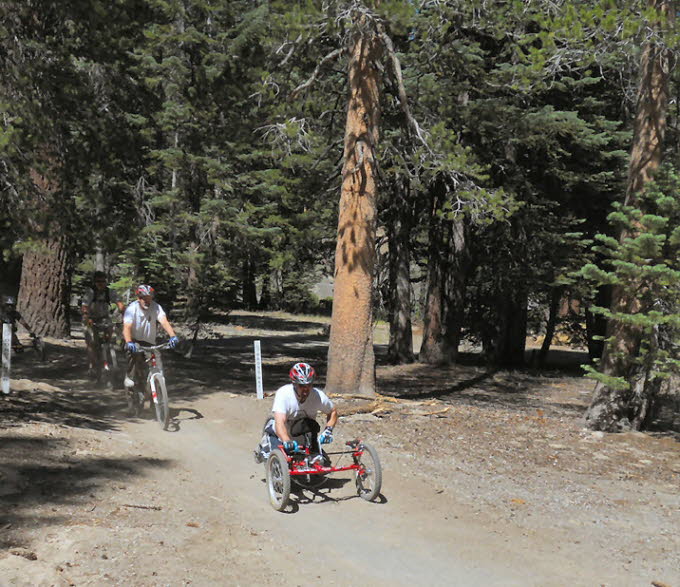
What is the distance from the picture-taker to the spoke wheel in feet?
24.2

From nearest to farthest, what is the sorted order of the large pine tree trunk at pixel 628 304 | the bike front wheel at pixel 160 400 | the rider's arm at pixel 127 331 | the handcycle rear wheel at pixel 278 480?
the handcycle rear wheel at pixel 278 480 → the bike front wheel at pixel 160 400 → the rider's arm at pixel 127 331 → the large pine tree trunk at pixel 628 304

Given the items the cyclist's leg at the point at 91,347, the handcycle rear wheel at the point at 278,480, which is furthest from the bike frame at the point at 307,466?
the cyclist's leg at the point at 91,347

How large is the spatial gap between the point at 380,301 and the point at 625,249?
11.7m

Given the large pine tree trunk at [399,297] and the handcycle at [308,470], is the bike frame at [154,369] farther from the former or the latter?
the large pine tree trunk at [399,297]

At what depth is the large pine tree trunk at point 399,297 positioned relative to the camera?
22.0 m

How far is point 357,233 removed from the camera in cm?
1291

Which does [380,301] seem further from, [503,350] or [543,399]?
[543,399]

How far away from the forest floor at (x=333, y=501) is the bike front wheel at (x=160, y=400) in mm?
162

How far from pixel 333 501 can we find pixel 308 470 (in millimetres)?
610

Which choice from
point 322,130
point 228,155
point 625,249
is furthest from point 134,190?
point 625,249

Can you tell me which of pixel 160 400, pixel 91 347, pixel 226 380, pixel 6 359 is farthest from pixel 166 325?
pixel 226 380

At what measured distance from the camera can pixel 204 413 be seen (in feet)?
38.7

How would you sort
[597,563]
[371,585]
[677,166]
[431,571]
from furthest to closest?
[677,166], [597,563], [431,571], [371,585]

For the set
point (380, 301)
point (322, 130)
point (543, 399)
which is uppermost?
point (322, 130)
